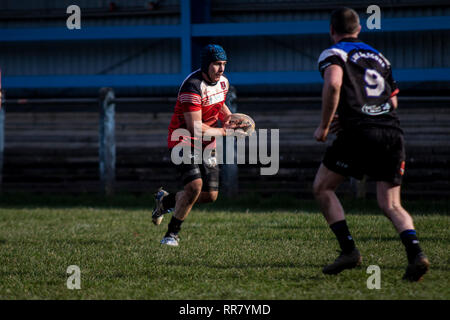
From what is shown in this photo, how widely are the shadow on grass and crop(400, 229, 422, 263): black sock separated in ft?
17.2

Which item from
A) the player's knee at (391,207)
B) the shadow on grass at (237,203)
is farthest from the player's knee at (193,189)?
the shadow on grass at (237,203)

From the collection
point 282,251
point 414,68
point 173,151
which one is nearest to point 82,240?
point 173,151

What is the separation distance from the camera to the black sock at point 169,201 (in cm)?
754

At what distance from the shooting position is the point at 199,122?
6832 mm

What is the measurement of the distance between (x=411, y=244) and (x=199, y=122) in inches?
112

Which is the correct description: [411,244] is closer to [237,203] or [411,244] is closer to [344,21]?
[344,21]

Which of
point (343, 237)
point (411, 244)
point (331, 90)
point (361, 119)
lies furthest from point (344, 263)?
point (331, 90)

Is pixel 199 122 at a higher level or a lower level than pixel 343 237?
higher

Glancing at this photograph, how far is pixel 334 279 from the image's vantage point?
496cm

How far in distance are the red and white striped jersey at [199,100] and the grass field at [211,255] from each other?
135 centimetres

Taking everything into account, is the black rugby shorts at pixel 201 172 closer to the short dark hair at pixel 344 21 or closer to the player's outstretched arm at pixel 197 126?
the player's outstretched arm at pixel 197 126

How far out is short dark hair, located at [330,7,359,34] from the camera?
4.99 metres

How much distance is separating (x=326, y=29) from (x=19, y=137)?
9628 mm

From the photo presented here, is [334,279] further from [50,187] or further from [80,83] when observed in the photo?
[80,83]
